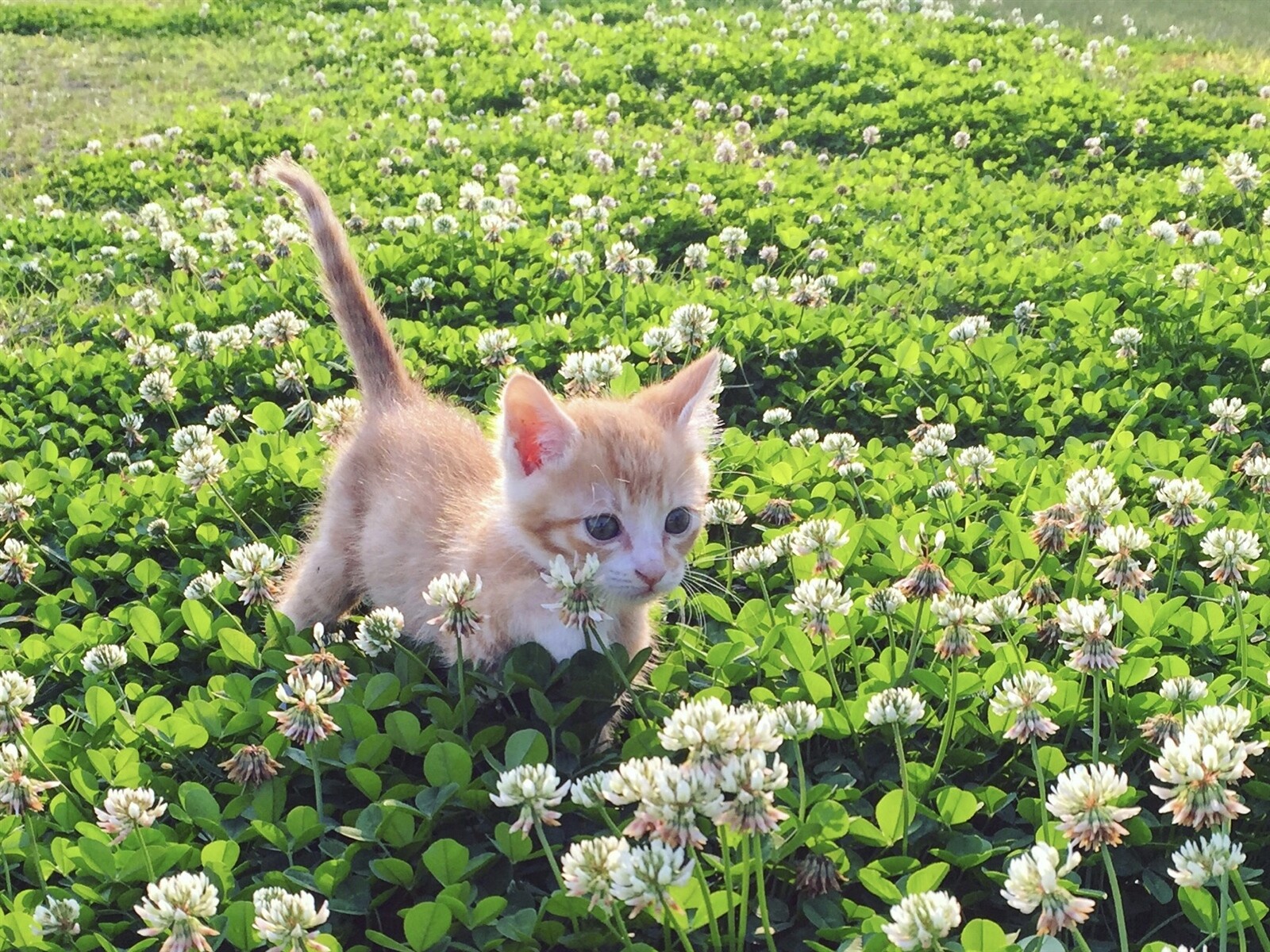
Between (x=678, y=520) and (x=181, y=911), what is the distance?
1.71 m

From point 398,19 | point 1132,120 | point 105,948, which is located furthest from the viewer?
point 398,19

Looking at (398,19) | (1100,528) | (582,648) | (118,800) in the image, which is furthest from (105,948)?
(398,19)

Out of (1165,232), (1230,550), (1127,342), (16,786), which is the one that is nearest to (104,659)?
(16,786)

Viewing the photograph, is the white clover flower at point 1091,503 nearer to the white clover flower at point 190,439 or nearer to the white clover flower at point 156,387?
the white clover flower at point 190,439

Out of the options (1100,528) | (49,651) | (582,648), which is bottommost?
(49,651)

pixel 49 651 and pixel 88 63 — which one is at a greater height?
pixel 88 63

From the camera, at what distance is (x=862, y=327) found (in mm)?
5938

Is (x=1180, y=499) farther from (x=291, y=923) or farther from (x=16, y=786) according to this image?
(x=16, y=786)

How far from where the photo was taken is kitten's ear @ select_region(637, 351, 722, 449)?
11.5 feet

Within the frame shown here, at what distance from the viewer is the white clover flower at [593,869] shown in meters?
2.04

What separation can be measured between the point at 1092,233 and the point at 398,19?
29.2ft

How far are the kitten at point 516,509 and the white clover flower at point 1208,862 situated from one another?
4.61ft

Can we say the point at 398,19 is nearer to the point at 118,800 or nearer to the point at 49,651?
the point at 49,651

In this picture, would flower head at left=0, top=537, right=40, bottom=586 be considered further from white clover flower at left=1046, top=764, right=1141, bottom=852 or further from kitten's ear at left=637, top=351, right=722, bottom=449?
white clover flower at left=1046, top=764, right=1141, bottom=852
